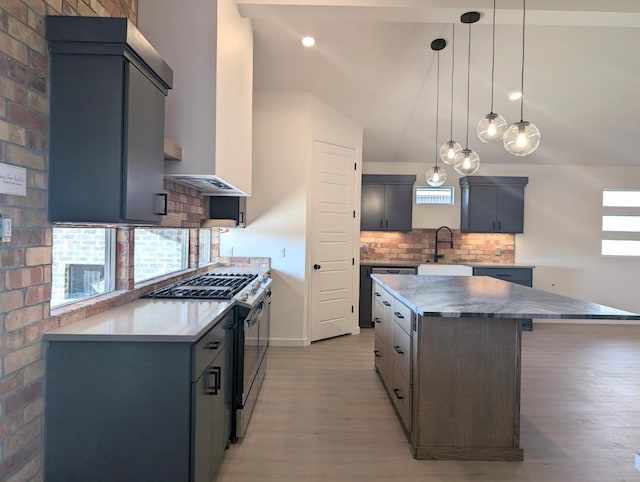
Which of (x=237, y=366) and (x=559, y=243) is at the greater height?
(x=559, y=243)

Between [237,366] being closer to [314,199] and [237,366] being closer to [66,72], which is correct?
[66,72]

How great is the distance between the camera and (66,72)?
1.52 meters

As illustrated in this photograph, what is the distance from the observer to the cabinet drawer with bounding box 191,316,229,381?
5.30 feet

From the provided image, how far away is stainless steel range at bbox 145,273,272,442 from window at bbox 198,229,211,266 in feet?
2.77

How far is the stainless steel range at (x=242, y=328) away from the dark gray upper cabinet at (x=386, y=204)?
10.5 ft

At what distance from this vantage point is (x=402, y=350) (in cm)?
263

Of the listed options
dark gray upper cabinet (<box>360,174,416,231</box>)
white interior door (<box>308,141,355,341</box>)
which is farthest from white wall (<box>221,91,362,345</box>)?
dark gray upper cabinet (<box>360,174,416,231</box>)

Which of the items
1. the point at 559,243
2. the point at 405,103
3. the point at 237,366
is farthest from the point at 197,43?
the point at 559,243

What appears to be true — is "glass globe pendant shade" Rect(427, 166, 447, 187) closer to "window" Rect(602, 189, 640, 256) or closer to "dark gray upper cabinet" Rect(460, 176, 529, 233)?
"dark gray upper cabinet" Rect(460, 176, 529, 233)

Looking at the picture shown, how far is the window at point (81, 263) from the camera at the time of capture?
1.77m

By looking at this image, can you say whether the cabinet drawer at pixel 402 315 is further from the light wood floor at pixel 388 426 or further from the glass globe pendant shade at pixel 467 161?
the glass globe pendant shade at pixel 467 161

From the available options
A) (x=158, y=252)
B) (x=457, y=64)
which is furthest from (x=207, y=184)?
(x=457, y=64)

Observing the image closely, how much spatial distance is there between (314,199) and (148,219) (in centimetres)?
295

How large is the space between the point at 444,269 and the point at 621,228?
315 cm
